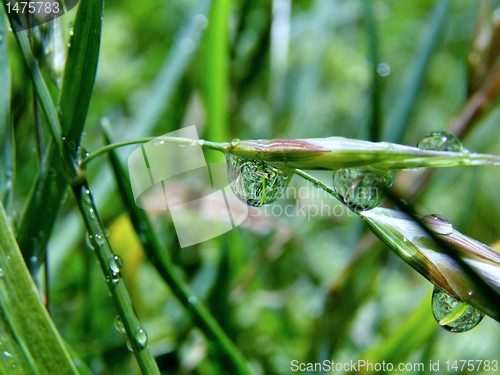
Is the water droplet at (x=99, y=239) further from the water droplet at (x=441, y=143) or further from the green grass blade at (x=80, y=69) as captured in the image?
the water droplet at (x=441, y=143)

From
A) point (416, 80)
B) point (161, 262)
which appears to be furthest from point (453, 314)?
point (416, 80)

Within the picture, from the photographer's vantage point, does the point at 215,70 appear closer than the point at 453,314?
No

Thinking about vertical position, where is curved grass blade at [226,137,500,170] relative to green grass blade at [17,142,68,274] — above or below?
above

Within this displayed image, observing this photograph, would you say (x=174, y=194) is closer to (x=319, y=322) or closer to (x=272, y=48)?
(x=319, y=322)

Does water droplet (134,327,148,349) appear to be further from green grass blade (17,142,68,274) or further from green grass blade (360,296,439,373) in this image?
green grass blade (360,296,439,373)

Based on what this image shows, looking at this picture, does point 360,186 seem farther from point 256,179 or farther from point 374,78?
point 374,78

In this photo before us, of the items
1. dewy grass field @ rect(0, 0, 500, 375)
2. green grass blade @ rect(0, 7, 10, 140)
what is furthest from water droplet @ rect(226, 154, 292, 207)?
green grass blade @ rect(0, 7, 10, 140)

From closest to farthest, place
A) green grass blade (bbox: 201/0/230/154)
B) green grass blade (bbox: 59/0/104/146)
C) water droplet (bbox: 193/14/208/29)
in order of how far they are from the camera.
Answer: green grass blade (bbox: 59/0/104/146) < green grass blade (bbox: 201/0/230/154) < water droplet (bbox: 193/14/208/29)

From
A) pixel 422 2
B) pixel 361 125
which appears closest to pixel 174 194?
pixel 361 125
